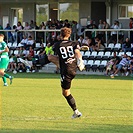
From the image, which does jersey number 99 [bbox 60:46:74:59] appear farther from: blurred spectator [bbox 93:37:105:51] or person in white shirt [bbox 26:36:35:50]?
person in white shirt [bbox 26:36:35:50]

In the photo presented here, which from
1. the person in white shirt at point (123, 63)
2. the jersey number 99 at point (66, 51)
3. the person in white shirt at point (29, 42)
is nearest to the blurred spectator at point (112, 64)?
the person in white shirt at point (123, 63)

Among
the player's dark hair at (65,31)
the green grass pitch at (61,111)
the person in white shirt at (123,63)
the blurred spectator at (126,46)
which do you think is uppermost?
the player's dark hair at (65,31)

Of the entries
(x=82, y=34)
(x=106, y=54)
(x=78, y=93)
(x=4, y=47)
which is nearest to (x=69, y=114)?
(x=78, y=93)

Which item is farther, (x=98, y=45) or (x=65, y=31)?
(x=98, y=45)

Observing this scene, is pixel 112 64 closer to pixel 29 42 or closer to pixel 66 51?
pixel 29 42

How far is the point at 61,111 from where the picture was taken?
13453mm

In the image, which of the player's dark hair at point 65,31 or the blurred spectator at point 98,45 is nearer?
the player's dark hair at point 65,31

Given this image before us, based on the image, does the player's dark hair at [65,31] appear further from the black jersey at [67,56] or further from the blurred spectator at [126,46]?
the blurred spectator at [126,46]

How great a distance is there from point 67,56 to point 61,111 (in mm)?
1916

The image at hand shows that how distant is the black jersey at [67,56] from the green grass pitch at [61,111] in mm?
1087

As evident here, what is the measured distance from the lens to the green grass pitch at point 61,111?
1084 cm

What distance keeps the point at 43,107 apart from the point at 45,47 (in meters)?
19.5

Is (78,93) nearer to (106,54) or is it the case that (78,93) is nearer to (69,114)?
(69,114)

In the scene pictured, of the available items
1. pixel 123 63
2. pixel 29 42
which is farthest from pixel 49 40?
pixel 123 63
